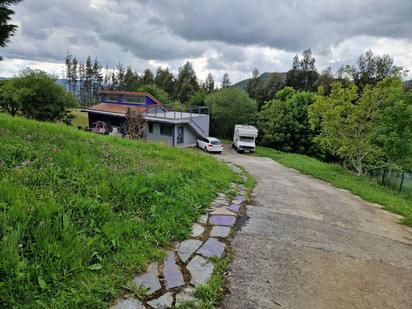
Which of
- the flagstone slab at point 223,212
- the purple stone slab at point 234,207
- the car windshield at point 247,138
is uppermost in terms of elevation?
the flagstone slab at point 223,212

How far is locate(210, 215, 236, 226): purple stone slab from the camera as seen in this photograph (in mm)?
4430

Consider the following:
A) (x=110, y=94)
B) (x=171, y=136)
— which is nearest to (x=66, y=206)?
(x=171, y=136)

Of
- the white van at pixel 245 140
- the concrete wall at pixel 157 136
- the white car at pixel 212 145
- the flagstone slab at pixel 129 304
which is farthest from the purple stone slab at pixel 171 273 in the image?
the white van at pixel 245 140

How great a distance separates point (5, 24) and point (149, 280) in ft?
22.1

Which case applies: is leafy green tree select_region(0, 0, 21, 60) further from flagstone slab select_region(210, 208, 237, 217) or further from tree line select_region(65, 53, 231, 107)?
tree line select_region(65, 53, 231, 107)

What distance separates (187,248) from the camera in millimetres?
3467

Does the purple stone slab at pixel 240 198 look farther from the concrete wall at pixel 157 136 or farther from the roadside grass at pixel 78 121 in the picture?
the roadside grass at pixel 78 121

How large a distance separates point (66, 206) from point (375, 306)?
3660 mm

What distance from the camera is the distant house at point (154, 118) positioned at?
24186mm

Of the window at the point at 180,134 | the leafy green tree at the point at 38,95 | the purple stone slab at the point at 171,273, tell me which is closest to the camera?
the purple stone slab at the point at 171,273

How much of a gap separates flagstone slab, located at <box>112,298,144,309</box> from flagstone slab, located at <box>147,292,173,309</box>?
0.10m

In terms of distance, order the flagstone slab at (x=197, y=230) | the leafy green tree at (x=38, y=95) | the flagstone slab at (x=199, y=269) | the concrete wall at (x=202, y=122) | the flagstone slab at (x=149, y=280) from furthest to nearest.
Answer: the concrete wall at (x=202, y=122) → the leafy green tree at (x=38, y=95) → the flagstone slab at (x=197, y=230) → the flagstone slab at (x=199, y=269) → the flagstone slab at (x=149, y=280)

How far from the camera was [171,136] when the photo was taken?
2420 centimetres

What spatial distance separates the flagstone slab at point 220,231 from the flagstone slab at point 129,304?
175 centimetres
